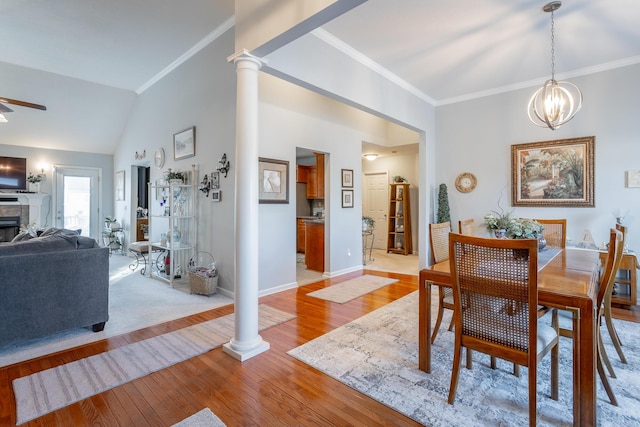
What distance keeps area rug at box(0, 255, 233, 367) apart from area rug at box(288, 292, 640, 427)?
1757 mm

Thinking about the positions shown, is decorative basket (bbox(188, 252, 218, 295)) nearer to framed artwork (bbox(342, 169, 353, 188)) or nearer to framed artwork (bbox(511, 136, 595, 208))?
framed artwork (bbox(342, 169, 353, 188))

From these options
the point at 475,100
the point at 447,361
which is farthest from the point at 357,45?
the point at 447,361

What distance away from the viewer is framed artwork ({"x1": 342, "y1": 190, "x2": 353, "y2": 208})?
5.45 metres

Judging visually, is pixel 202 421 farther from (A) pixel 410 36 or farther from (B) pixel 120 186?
(B) pixel 120 186

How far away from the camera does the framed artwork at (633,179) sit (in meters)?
3.90

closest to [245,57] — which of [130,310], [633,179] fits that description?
[130,310]

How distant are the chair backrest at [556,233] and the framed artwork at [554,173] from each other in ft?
3.53

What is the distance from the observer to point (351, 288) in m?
4.46

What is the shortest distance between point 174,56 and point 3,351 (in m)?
4.31

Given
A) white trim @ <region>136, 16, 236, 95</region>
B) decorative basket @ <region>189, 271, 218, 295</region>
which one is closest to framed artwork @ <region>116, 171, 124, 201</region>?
white trim @ <region>136, 16, 236, 95</region>

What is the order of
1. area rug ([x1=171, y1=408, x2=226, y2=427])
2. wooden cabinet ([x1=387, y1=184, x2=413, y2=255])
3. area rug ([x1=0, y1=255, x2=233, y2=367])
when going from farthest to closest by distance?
wooden cabinet ([x1=387, y1=184, x2=413, y2=255]) → area rug ([x1=0, y1=255, x2=233, y2=367]) → area rug ([x1=171, y1=408, x2=226, y2=427])

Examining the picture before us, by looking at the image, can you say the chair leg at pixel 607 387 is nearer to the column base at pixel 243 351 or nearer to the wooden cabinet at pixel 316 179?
the column base at pixel 243 351

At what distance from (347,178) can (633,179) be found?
12.9 feet

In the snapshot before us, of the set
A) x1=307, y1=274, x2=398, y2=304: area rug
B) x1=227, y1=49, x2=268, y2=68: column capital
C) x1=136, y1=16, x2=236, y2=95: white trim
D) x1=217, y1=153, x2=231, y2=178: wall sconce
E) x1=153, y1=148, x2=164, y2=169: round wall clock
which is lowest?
x1=307, y1=274, x2=398, y2=304: area rug
